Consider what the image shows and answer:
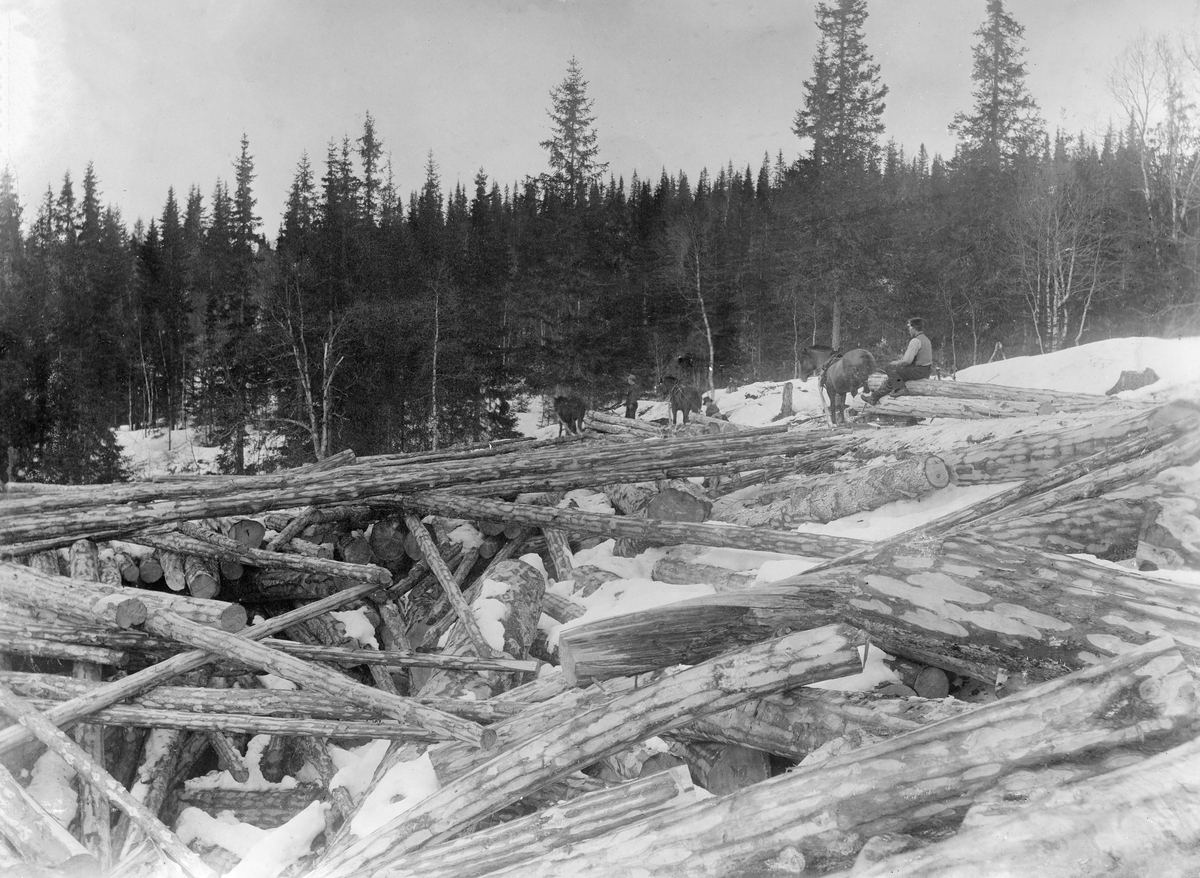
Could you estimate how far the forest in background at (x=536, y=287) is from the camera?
684 inches

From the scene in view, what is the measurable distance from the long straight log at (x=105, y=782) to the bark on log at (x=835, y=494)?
4647 mm

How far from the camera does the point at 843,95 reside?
1235cm

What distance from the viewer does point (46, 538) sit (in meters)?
5.69

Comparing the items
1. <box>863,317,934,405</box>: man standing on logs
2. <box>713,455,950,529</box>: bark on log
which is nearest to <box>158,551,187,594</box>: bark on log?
<box>713,455,950,529</box>: bark on log

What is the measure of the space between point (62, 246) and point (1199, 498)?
29.6 m

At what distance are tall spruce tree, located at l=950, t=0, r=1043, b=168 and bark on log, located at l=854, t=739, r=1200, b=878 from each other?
459 centimetres

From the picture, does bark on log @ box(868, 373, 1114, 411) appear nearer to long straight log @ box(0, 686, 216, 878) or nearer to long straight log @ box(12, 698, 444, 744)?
long straight log @ box(12, 698, 444, 744)

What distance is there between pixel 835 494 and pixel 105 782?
544 cm

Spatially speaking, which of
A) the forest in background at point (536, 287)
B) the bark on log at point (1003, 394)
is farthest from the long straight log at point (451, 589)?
the forest in background at point (536, 287)

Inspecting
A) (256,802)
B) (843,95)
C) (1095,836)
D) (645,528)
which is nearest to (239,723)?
(256,802)

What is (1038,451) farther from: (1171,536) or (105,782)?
(105,782)

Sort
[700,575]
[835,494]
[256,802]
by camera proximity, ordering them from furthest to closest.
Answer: [835,494] → [700,575] → [256,802]

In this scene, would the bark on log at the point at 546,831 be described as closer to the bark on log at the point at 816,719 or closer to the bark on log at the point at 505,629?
the bark on log at the point at 816,719

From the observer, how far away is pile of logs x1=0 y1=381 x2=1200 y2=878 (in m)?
1.88
